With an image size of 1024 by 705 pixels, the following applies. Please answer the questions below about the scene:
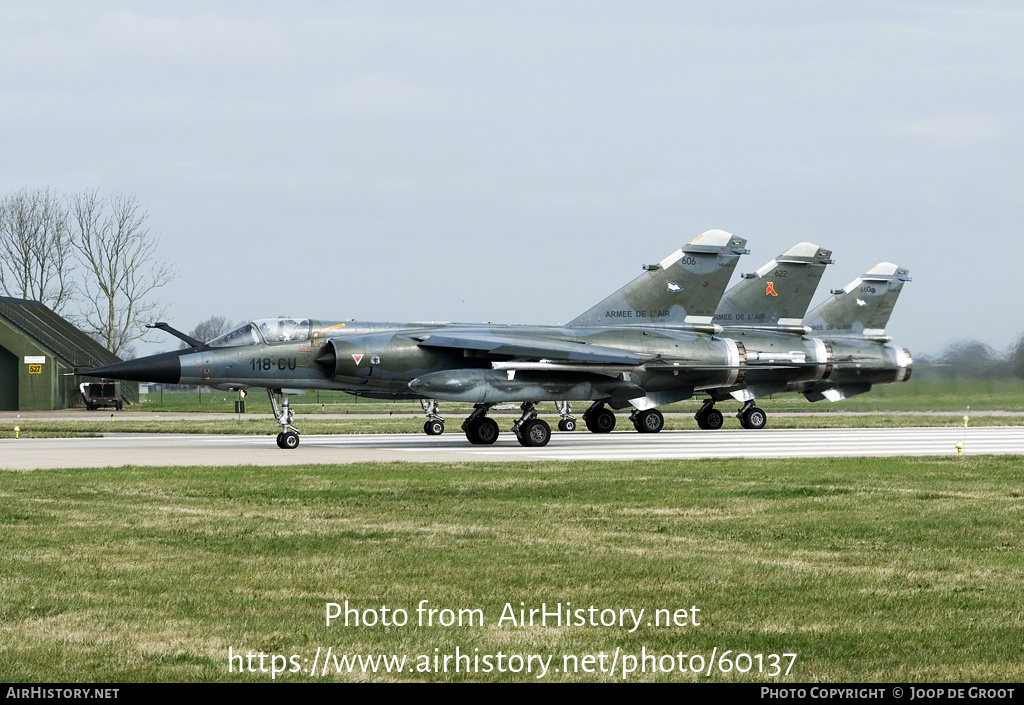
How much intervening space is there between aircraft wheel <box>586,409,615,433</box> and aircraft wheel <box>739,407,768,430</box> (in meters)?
5.72

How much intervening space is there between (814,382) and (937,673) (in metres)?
30.8

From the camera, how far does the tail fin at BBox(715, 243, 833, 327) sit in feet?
116

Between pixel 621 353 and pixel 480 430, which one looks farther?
pixel 621 353

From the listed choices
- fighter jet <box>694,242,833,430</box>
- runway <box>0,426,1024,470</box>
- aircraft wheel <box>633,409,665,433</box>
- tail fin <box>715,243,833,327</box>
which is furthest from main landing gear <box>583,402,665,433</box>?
tail fin <box>715,243,833,327</box>

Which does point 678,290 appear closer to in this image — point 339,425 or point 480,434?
point 480,434

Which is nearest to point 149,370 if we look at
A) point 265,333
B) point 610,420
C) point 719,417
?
point 265,333

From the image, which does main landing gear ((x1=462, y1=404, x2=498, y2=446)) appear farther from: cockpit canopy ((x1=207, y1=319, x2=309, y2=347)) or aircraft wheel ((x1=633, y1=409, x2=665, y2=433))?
aircraft wheel ((x1=633, y1=409, x2=665, y2=433))

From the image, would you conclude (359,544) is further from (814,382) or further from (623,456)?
(814,382)

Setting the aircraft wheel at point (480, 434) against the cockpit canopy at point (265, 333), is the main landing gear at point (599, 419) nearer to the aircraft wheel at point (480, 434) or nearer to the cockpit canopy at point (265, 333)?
the aircraft wheel at point (480, 434)

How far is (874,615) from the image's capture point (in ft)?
22.8

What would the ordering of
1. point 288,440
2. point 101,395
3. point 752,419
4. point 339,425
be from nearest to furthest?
1. point 288,440
2. point 752,419
3. point 339,425
4. point 101,395

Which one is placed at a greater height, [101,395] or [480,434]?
[101,395]

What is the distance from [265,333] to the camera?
25.0 m

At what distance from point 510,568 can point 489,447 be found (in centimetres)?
1663
